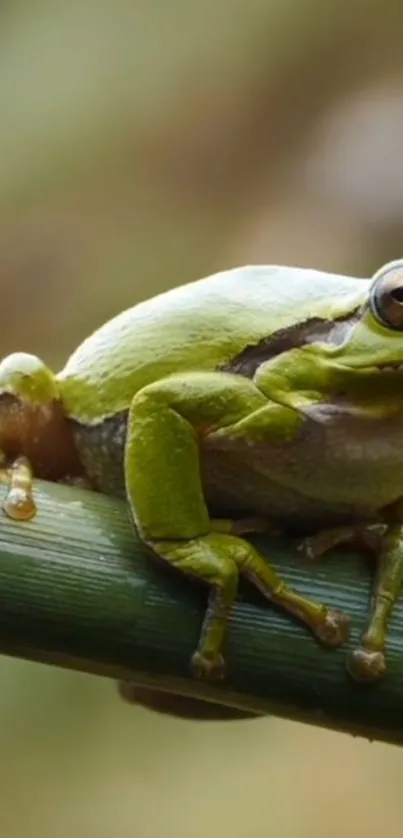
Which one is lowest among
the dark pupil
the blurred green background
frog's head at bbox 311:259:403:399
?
the blurred green background

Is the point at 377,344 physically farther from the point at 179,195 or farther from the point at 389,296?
the point at 179,195

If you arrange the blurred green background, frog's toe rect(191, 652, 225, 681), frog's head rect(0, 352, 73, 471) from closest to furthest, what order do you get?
frog's toe rect(191, 652, 225, 681)
frog's head rect(0, 352, 73, 471)
the blurred green background

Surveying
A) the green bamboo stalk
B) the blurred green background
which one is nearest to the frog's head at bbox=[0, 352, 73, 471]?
the green bamboo stalk

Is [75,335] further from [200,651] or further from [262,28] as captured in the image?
[200,651]

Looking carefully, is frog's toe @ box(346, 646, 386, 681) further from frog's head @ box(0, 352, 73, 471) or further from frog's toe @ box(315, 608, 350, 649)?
frog's head @ box(0, 352, 73, 471)

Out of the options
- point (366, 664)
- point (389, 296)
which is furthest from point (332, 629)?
point (389, 296)

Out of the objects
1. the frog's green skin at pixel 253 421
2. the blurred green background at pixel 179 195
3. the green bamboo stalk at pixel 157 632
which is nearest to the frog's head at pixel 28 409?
the frog's green skin at pixel 253 421
